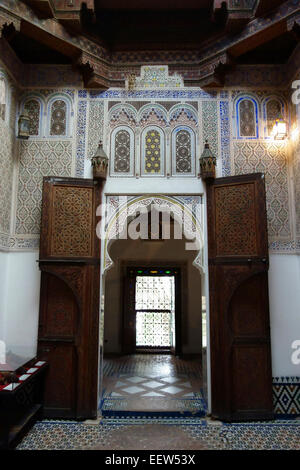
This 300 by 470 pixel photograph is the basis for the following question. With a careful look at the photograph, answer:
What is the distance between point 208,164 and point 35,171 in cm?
212

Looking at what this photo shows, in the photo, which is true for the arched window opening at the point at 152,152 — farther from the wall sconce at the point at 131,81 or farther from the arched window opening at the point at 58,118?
the arched window opening at the point at 58,118

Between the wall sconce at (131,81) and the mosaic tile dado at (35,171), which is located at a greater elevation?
the wall sconce at (131,81)

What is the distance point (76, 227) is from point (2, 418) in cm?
200

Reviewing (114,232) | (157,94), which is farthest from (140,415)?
(157,94)

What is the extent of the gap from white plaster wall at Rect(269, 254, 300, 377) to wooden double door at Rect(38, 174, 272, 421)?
0.68 feet

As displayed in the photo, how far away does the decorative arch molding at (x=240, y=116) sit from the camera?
4.40 metres

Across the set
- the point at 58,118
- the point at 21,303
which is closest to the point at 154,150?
the point at 58,118

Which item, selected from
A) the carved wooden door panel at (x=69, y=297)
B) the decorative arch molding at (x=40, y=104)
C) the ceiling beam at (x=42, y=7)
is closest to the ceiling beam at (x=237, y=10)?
the ceiling beam at (x=42, y=7)

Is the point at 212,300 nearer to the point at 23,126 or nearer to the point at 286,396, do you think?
the point at 286,396

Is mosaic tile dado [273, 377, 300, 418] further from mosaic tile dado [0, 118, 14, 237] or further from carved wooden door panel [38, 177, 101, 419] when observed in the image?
mosaic tile dado [0, 118, 14, 237]

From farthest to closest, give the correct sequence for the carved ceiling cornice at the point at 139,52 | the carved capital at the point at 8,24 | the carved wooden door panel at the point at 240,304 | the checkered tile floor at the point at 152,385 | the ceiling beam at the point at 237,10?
1. the checkered tile floor at the point at 152,385
2. the ceiling beam at the point at 237,10
3. the carved wooden door panel at the point at 240,304
4. the carved ceiling cornice at the point at 139,52
5. the carved capital at the point at 8,24

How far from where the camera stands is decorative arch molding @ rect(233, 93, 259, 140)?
440 centimetres

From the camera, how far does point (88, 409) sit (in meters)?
3.82

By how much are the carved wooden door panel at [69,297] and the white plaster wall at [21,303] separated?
0.14 metres
